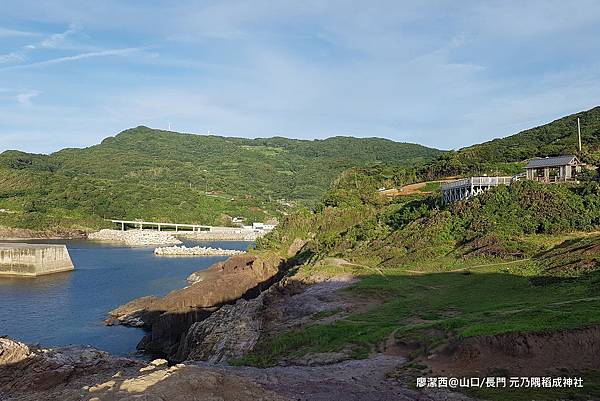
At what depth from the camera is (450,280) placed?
3228 centimetres

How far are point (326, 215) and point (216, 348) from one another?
4050cm

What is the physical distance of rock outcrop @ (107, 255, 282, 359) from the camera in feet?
138

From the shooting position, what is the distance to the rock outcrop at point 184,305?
1651 inches

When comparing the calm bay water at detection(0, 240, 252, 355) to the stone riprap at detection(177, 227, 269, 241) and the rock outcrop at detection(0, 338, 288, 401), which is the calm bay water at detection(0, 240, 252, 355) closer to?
the rock outcrop at detection(0, 338, 288, 401)

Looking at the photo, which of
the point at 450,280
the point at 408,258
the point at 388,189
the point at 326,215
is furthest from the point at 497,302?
the point at 388,189

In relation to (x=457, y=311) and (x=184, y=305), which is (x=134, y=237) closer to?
(x=184, y=305)

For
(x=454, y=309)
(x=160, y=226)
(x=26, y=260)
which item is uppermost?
(x=454, y=309)

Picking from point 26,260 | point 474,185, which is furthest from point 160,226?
point 474,185

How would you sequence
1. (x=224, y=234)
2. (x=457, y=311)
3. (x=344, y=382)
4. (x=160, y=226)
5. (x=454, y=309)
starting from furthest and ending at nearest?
(x=160, y=226) → (x=224, y=234) → (x=454, y=309) → (x=457, y=311) → (x=344, y=382)

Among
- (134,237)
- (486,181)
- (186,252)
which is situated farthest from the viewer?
(134,237)

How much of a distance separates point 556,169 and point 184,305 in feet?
116

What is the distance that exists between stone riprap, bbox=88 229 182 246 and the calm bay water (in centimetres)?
1816

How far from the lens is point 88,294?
63.6m

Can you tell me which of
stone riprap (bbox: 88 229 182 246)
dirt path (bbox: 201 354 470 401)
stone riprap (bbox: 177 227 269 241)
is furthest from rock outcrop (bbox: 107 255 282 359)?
stone riprap (bbox: 177 227 269 241)
